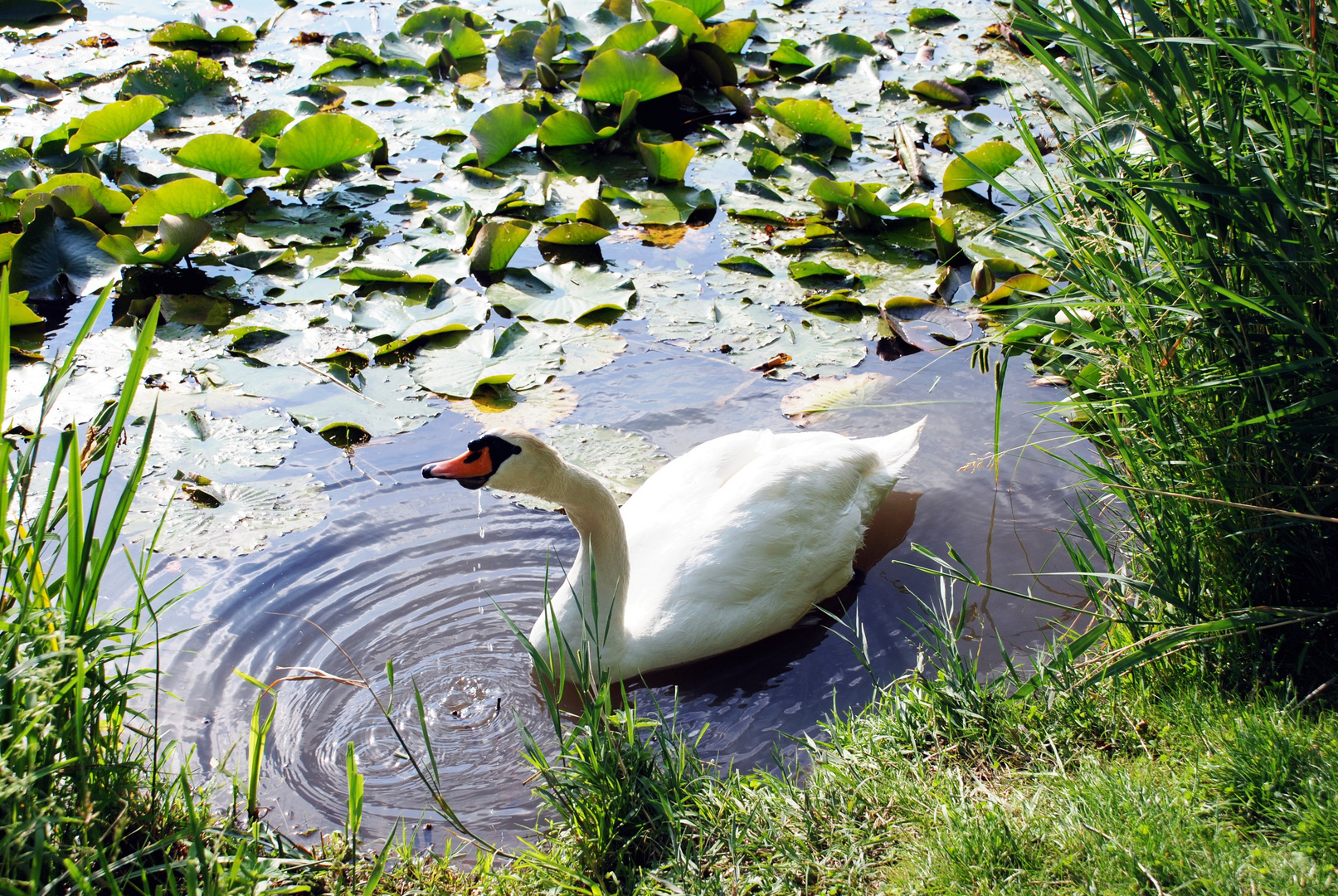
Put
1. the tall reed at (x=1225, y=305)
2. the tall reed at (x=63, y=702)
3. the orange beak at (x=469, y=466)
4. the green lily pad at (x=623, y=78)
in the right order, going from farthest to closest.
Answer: the green lily pad at (x=623, y=78), the orange beak at (x=469, y=466), the tall reed at (x=1225, y=305), the tall reed at (x=63, y=702)

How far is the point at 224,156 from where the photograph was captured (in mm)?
6148

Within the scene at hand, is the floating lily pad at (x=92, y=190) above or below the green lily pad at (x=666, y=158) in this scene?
above

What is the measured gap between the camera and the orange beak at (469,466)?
2977mm

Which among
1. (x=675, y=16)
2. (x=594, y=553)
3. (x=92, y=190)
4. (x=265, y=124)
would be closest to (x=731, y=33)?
(x=675, y=16)

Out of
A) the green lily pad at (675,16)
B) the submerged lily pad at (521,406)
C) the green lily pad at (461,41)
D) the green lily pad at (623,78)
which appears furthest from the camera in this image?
the green lily pad at (461,41)

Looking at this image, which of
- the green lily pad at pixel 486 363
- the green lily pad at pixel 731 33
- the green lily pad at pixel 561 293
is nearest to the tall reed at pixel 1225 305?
the green lily pad at pixel 486 363

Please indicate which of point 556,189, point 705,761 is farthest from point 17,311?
point 705,761

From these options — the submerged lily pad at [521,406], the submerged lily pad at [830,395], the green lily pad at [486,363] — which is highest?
the green lily pad at [486,363]

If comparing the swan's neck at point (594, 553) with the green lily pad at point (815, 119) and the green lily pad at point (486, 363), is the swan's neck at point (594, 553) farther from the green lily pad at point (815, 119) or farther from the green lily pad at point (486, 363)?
the green lily pad at point (815, 119)

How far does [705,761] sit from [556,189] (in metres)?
4.64

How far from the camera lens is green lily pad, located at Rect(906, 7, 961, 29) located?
9617mm

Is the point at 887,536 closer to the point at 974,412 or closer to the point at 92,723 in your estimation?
the point at 974,412

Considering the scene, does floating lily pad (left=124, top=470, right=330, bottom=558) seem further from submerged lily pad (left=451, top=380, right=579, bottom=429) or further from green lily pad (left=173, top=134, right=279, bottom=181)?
green lily pad (left=173, top=134, right=279, bottom=181)

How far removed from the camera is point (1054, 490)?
447 cm
